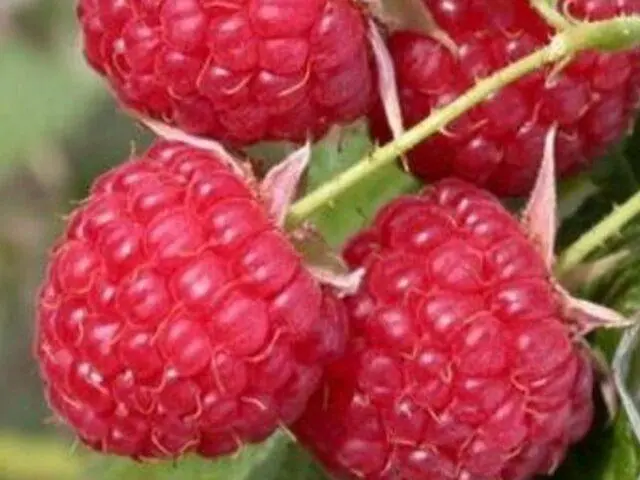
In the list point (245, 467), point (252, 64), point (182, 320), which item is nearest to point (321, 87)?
point (252, 64)

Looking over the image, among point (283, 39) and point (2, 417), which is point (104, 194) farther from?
point (2, 417)

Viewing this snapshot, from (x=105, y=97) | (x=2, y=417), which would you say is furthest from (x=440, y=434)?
(x=2, y=417)

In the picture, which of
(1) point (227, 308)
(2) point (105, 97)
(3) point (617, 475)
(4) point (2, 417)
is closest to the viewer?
(1) point (227, 308)

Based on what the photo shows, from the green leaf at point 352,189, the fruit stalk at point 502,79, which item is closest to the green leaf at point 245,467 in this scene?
the green leaf at point 352,189

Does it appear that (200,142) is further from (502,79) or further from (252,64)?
(502,79)

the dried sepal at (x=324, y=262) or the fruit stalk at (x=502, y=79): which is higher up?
the fruit stalk at (x=502, y=79)

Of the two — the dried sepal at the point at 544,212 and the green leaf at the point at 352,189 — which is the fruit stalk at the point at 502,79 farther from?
the green leaf at the point at 352,189

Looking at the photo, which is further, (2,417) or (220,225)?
(2,417)

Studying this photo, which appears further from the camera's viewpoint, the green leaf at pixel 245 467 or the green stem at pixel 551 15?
the green leaf at pixel 245 467
